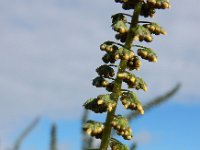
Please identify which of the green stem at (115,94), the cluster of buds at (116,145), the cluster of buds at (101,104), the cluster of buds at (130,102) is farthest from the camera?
the cluster of buds at (116,145)

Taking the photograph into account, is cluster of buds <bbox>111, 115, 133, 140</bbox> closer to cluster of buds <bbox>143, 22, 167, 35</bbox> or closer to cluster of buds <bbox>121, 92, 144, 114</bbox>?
cluster of buds <bbox>121, 92, 144, 114</bbox>

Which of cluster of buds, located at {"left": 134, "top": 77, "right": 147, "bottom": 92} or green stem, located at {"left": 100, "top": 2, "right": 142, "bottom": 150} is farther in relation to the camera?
cluster of buds, located at {"left": 134, "top": 77, "right": 147, "bottom": 92}

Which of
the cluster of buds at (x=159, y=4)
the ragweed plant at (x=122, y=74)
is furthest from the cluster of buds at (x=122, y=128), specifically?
the cluster of buds at (x=159, y=4)

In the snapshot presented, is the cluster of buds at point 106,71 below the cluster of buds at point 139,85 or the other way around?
the other way around

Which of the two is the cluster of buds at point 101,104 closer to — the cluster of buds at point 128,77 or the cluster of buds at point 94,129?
the cluster of buds at point 94,129

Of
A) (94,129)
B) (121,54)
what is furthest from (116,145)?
(121,54)

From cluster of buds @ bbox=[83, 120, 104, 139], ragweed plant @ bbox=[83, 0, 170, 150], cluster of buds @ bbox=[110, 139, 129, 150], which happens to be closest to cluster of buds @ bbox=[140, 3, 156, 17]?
ragweed plant @ bbox=[83, 0, 170, 150]

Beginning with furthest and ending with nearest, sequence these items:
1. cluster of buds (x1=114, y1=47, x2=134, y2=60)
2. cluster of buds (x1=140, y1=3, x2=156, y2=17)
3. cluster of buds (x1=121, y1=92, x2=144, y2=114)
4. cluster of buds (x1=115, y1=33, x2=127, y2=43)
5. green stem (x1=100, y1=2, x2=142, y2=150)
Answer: cluster of buds (x1=140, y1=3, x2=156, y2=17), cluster of buds (x1=115, y1=33, x2=127, y2=43), cluster of buds (x1=121, y1=92, x2=144, y2=114), green stem (x1=100, y1=2, x2=142, y2=150), cluster of buds (x1=114, y1=47, x2=134, y2=60)
